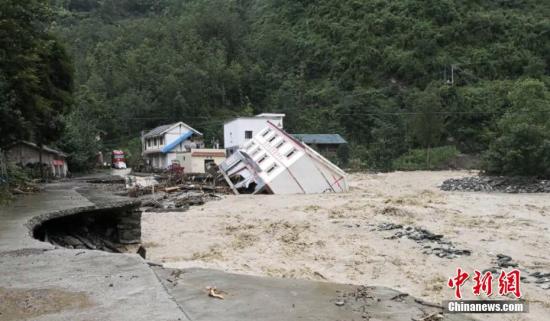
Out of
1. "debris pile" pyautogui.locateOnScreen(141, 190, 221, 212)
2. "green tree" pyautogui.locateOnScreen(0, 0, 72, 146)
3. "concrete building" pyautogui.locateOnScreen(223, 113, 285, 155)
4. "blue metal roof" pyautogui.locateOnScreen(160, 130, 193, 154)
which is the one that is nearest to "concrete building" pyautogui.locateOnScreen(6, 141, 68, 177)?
"debris pile" pyautogui.locateOnScreen(141, 190, 221, 212)

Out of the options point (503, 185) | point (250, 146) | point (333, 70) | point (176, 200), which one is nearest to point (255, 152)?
point (250, 146)

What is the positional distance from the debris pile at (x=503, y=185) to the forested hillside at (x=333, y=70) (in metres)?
20.0

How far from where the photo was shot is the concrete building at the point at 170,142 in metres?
53.2

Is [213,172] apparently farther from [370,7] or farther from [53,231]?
[370,7]

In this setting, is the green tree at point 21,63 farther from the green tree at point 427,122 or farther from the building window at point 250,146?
the green tree at point 427,122

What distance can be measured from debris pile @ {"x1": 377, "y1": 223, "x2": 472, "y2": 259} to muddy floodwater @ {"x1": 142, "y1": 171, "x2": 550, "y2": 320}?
0.08 feet

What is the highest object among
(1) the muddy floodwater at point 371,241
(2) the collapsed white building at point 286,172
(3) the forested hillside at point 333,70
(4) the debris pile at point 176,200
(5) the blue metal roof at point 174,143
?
(3) the forested hillside at point 333,70

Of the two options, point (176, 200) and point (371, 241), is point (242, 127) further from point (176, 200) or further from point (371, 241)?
point (371, 241)

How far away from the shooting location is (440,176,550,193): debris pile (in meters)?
28.3

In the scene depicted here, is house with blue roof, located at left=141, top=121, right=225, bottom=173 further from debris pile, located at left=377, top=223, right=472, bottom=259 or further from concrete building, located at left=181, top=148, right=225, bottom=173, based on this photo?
debris pile, located at left=377, top=223, right=472, bottom=259

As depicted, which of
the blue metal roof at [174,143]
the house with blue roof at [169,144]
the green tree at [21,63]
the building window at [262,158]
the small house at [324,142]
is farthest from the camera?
the small house at [324,142]

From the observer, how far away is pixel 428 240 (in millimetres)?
12953

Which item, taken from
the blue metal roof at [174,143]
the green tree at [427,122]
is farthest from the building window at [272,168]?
the green tree at [427,122]

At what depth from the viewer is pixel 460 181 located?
105ft
